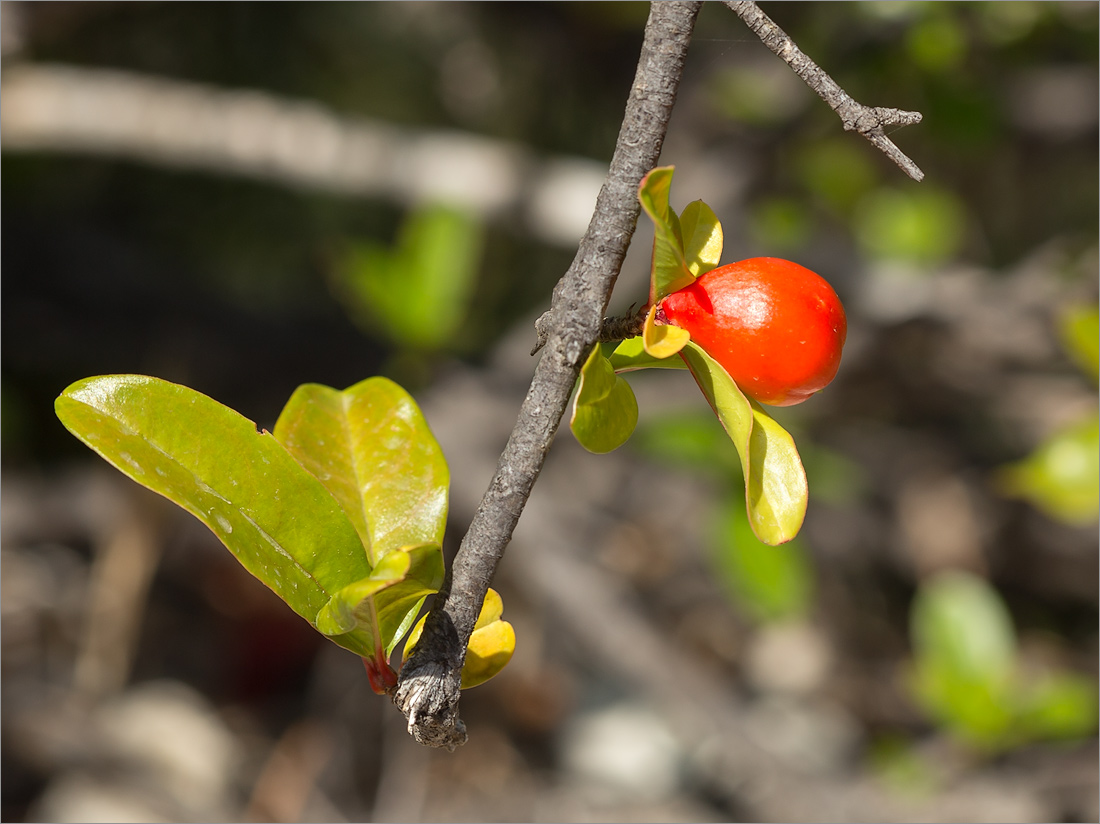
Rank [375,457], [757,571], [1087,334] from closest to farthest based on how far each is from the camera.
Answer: [375,457]
[1087,334]
[757,571]

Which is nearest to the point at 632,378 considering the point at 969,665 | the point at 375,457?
the point at 969,665

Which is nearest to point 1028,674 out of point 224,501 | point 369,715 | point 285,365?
point 369,715

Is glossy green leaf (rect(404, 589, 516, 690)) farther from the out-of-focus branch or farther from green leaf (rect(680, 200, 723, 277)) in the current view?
the out-of-focus branch

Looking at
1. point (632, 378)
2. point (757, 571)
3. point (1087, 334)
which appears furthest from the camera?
point (632, 378)

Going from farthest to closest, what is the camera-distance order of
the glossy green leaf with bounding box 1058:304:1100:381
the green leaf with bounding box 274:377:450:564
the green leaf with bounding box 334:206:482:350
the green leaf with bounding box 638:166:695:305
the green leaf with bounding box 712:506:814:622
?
the green leaf with bounding box 334:206:482:350 → the green leaf with bounding box 712:506:814:622 → the glossy green leaf with bounding box 1058:304:1100:381 → the green leaf with bounding box 274:377:450:564 → the green leaf with bounding box 638:166:695:305

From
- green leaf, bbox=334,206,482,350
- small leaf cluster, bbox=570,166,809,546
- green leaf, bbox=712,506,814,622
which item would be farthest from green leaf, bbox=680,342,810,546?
green leaf, bbox=334,206,482,350

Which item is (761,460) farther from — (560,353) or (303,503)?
(303,503)
